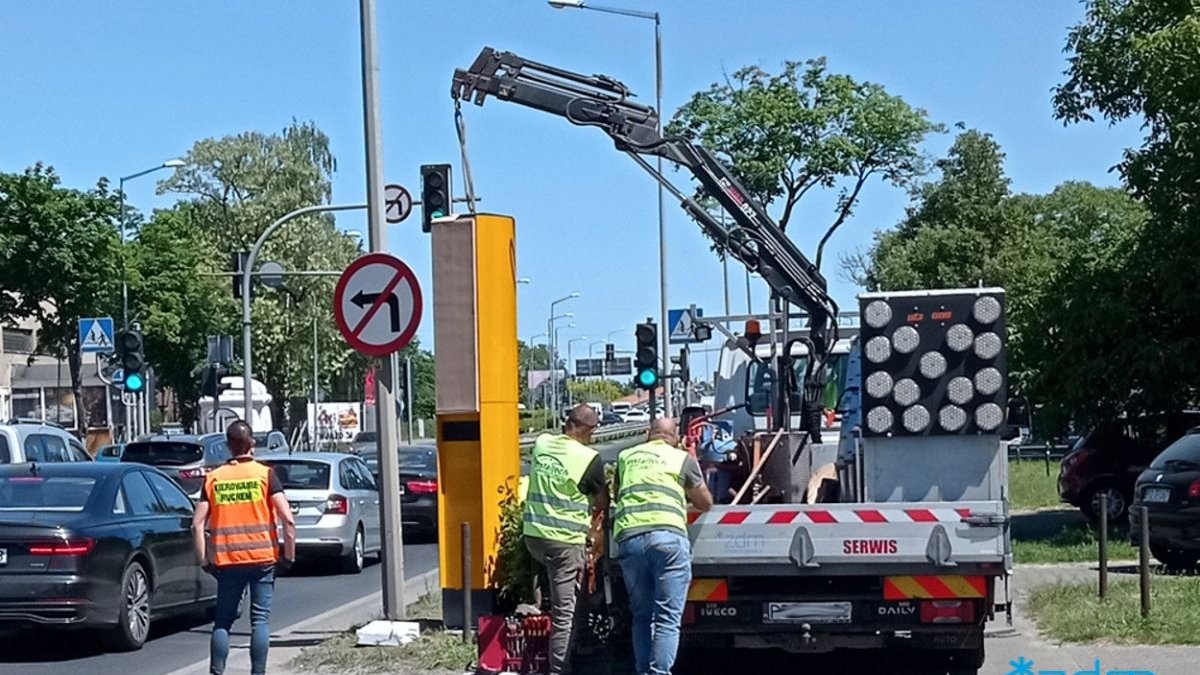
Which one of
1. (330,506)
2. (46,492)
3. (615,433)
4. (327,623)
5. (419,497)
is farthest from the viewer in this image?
(615,433)

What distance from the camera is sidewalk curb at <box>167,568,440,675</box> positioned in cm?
1254

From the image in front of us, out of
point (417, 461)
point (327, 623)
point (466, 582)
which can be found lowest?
point (327, 623)

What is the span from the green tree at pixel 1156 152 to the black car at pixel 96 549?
1325 centimetres

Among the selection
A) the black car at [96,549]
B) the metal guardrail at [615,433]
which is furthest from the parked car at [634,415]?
the black car at [96,549]

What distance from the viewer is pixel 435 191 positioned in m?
17.4

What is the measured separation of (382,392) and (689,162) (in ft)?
11.0

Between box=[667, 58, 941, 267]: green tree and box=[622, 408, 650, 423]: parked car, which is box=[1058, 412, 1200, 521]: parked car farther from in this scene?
box=[622, 408, 650, 423]: parked car

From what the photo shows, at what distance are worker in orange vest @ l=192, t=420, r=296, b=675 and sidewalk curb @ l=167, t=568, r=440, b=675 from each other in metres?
1.58

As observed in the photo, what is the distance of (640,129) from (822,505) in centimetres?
576

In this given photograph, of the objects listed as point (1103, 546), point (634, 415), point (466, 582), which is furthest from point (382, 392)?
point (634, 415)

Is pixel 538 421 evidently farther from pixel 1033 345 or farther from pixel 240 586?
pixel 240 586

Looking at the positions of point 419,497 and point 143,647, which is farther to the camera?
point 419,497

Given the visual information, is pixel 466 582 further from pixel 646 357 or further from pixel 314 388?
pixel 314 388

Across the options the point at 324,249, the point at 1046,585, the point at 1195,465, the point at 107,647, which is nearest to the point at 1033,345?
the point at 1195,465
